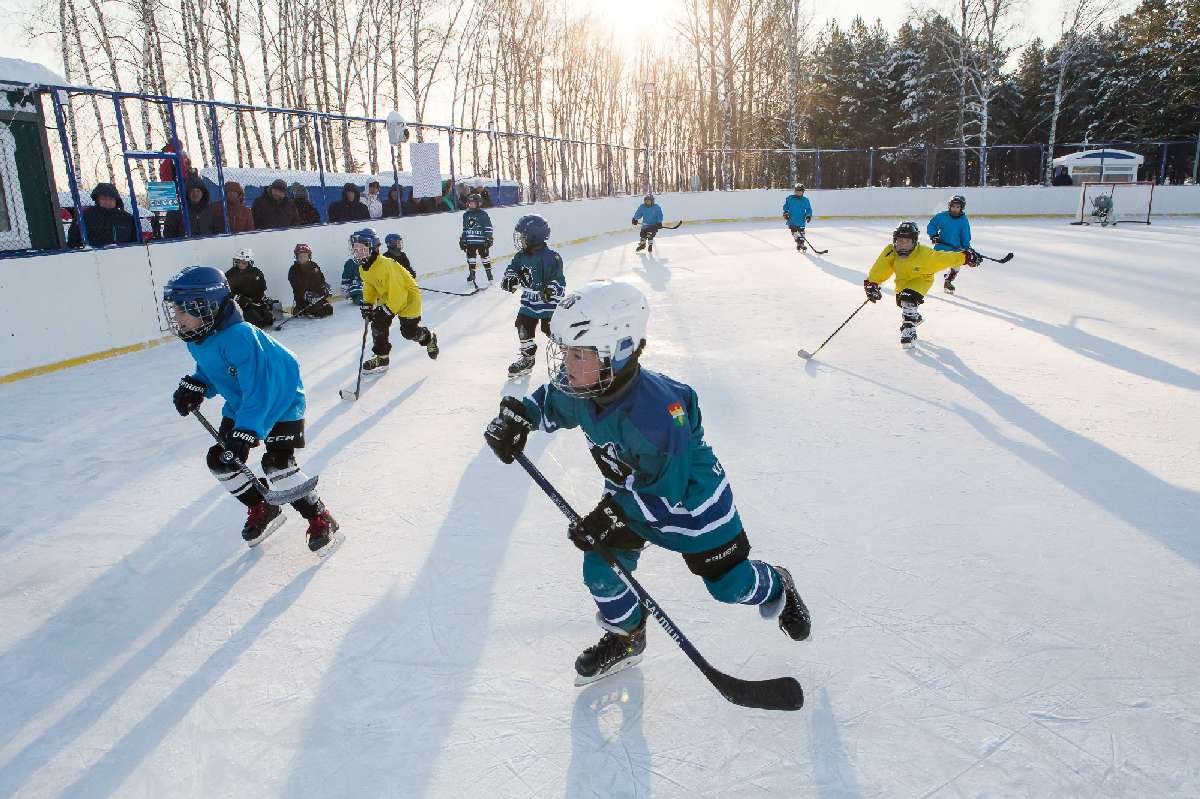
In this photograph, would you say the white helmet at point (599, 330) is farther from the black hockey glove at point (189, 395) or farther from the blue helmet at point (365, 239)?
the blue helmet at point (365, 239)

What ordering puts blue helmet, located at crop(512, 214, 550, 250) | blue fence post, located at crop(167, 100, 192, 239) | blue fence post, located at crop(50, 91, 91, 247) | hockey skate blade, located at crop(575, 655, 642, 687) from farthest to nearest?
blue fence post, located at crop(167, 100, 192, 239) → blue fence post, located at crop(50, 91, 91, 247) → blue helmet, located at crop(512, 214, 550, 250) → hockey skate blade, located at crop(575, 655, 642, 687)

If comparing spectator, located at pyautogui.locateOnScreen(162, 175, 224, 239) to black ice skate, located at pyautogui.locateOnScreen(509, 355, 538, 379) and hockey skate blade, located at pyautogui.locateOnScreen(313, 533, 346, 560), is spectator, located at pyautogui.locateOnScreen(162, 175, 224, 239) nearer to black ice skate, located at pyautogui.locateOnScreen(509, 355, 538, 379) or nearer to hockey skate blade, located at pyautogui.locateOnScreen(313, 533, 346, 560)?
black ice skate, located at pyautogui.locateOnScreen(509, 355, 538, 379)

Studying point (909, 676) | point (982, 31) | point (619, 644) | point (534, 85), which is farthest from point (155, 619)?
point (982, 31)

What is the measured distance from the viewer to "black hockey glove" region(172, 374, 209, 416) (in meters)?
2.94

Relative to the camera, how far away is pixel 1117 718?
2002 mm

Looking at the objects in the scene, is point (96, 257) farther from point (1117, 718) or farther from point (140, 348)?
point (1117, 718)

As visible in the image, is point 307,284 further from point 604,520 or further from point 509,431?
point 604,520

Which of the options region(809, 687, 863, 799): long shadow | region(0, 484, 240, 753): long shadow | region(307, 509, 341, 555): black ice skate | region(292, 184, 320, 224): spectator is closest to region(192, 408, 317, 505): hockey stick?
region(307, 509, 341, 555): black ice skate

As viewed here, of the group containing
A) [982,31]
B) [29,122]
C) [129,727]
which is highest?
[982,31]

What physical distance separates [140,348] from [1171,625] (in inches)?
309

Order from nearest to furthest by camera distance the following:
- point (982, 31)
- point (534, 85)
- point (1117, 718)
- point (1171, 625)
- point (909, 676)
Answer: point (1117, 718), point (909, 676), point (1171, 625), point (982, 31), point (534, 85)

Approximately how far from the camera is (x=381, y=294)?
569 cm

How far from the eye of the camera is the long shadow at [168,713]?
1896 mm

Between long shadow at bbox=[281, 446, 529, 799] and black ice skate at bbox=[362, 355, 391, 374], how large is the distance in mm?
3100
